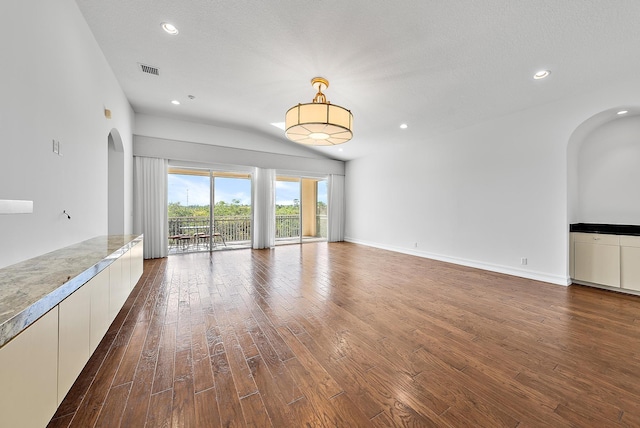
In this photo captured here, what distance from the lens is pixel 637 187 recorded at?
3656 mm

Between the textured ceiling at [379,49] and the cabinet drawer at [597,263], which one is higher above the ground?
the textured ceiling at [379,49]

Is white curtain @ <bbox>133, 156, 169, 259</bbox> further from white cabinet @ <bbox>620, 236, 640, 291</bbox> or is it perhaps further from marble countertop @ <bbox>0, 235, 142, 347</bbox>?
white cabinet @ <bbox>620, 236, 640, 291</bbox>

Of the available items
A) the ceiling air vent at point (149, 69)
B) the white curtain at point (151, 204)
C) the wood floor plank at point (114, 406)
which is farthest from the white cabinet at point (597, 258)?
the white curtain at point (151, 204)

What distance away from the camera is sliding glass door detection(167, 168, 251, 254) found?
21.0 feet

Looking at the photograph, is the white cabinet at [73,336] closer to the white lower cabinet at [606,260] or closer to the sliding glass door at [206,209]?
the sliding glass door at [206,209]

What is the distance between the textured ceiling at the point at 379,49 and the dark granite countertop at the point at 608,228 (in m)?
2.07

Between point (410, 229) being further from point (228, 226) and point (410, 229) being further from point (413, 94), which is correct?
point (228, 226)

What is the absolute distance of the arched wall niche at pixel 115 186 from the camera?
4.43 m

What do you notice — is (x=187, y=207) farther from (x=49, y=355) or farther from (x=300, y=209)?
(x=49, y=355)

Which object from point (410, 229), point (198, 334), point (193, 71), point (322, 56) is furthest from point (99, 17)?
point (410, 229)

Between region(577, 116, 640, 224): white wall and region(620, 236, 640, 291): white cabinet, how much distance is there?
502mm

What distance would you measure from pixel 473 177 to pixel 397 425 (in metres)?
4.86

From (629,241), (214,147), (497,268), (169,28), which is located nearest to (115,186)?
(214,147)

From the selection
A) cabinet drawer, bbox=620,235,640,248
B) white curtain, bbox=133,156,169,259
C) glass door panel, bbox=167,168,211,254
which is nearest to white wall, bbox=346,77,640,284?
cabinet drawer, bbox=620,235,640,248
